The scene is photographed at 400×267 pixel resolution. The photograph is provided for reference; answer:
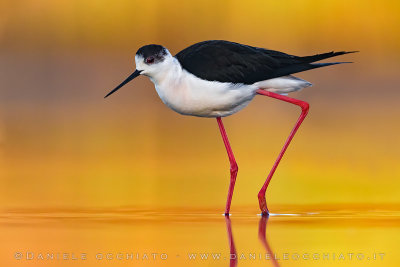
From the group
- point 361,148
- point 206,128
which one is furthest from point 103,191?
point 206,128

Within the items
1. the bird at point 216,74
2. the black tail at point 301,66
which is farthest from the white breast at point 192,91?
the black tail at point 301,66

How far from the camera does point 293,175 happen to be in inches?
→ 401

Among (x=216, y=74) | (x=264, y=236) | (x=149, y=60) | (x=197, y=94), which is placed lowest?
(x=264, y=236)

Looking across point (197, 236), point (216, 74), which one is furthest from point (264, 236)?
point (216, 74)

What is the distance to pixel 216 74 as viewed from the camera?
8320mm

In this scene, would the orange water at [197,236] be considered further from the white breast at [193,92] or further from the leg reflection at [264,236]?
the white breast at [193,92]

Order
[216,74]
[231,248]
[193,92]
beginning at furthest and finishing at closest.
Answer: [216,74]
[193,92]
[231,248]

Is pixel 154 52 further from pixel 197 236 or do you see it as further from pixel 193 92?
pixel 197 236

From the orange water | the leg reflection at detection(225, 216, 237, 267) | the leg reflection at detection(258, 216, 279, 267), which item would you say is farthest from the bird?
the leg reflection at detection(225, 216, 237, 267)

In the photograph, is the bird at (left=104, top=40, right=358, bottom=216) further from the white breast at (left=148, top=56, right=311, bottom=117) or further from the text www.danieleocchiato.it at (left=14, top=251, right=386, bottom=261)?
the text www.danieleocchiato.it at (left=14, top=251, right=386, bottom=261)

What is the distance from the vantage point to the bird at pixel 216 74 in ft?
27.1

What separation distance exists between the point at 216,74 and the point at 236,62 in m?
0.24

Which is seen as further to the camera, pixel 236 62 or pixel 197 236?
pixel 236 62

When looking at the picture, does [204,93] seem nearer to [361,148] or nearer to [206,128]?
[361,148]
